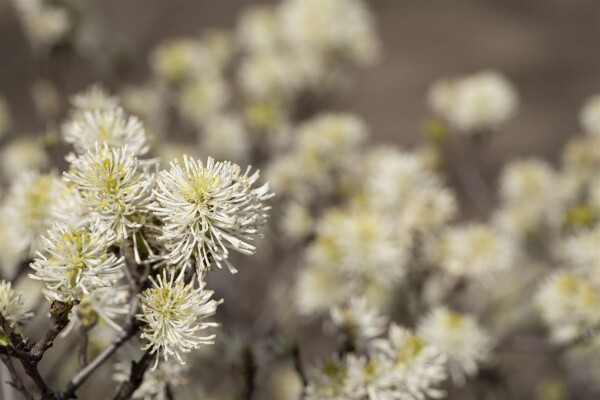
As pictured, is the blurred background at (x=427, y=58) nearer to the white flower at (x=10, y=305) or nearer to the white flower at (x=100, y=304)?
the white flower at (x=100, y=304)

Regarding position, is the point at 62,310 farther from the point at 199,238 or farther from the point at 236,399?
the point at 236,399

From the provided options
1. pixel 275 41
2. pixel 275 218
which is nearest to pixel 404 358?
pixel 275 218

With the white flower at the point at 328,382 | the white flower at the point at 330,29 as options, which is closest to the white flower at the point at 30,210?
the white flower at the point at 328,382

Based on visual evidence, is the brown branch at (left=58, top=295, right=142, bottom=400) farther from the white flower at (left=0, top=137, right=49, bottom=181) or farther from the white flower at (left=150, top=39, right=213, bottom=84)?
the white flower at (left=150, top=39, right=213, bottom=84)

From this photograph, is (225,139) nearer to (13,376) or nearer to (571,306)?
(571,306)

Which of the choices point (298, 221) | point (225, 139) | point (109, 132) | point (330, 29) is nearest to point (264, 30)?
point (330, 29)
